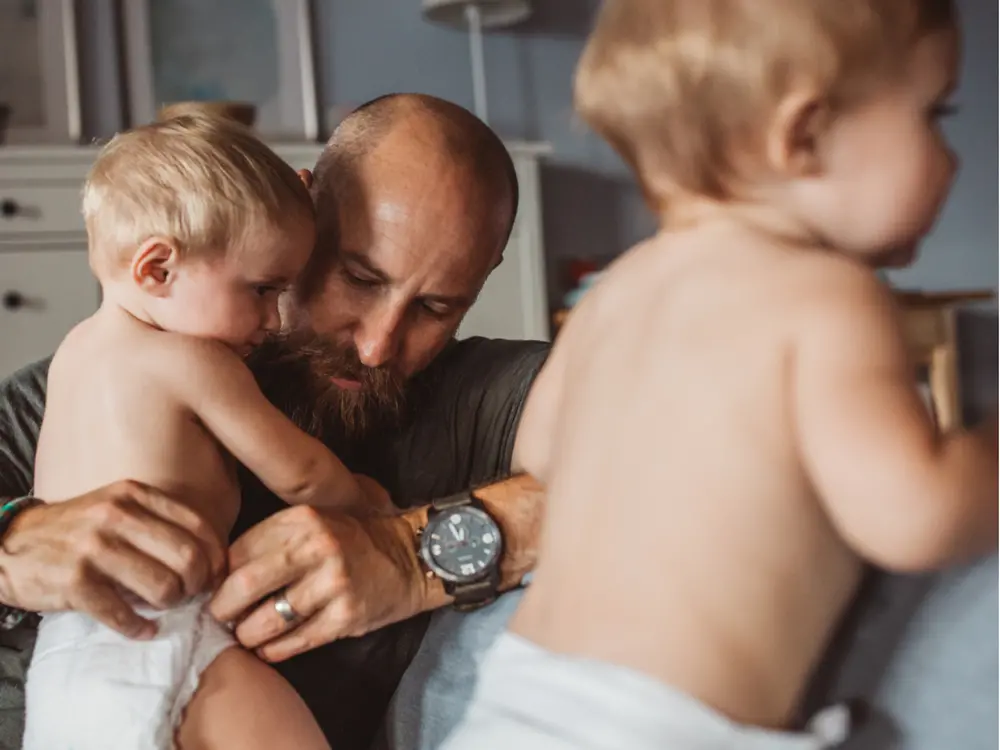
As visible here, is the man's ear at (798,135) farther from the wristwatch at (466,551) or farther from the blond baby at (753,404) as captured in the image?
the wristwatch at (466,551)

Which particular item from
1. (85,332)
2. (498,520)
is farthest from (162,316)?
(498,520)

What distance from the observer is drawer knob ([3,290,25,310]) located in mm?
2723

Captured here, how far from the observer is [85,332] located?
1.05 meters

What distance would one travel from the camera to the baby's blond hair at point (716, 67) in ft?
1.94

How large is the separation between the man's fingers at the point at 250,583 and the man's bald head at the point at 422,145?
1.49 feet

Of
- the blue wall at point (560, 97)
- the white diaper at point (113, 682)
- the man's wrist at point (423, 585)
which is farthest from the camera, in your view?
the blue wall at point (560, 97)

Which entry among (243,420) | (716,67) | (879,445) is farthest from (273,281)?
(879,445)

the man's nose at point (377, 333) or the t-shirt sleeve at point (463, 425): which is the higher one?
the man's nose at point (377, 333)

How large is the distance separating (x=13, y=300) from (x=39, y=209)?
0.23 meters

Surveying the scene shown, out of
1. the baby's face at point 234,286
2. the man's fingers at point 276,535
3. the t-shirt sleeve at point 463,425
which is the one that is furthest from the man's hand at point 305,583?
the t-shirt sleeve at point 463,425

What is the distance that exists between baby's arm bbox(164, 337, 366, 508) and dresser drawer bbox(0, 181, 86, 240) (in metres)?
1.94

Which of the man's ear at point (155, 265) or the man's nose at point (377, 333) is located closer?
the man's ear at point (155, 265)

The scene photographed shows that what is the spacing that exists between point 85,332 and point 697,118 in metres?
0.65

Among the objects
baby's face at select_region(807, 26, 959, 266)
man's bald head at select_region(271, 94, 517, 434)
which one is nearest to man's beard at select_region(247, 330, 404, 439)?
man's bald head at select_region(271, 94, 517, 434)
